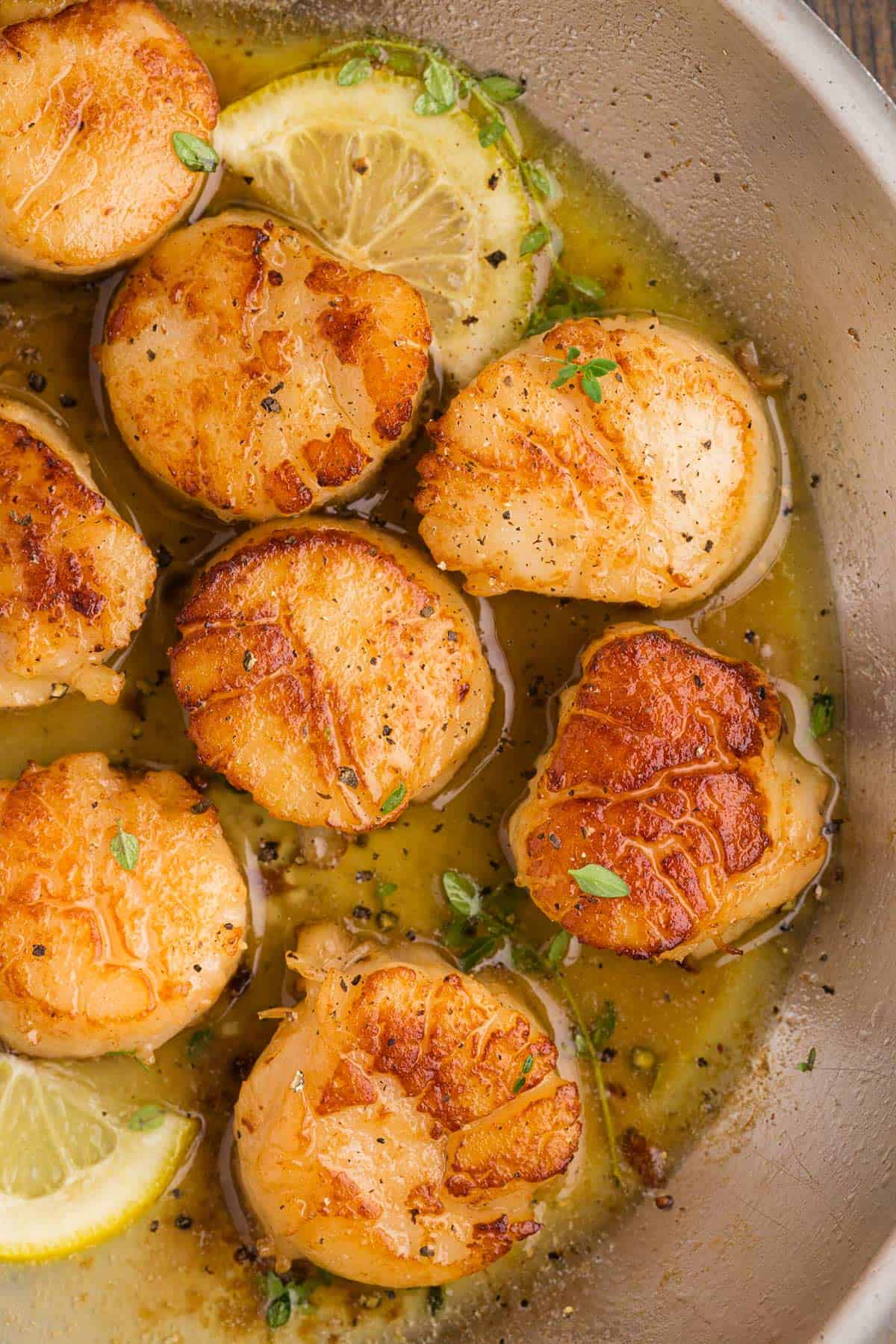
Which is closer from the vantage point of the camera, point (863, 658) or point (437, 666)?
point (437, 666)

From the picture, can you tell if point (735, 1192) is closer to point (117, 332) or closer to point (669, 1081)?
point (669, 1081)

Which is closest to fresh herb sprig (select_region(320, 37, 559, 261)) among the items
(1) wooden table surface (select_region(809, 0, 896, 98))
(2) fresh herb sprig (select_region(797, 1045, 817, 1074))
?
(1) wooden table surface (select_region(809, 0, 896, 98))

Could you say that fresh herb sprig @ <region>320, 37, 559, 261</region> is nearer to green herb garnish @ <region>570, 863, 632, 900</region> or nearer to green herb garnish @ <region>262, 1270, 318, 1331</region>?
green herb garnish @ <region>570, 863, 632, 900</region>

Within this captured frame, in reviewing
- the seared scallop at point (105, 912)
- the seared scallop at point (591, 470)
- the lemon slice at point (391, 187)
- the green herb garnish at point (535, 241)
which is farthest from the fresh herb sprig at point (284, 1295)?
the green herb garnish at point (535, 241)

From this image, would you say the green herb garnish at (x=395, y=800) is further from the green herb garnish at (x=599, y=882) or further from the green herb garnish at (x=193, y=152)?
the green herb garnish at (x=193, y=152)

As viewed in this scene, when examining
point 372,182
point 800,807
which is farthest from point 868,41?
point 800,807

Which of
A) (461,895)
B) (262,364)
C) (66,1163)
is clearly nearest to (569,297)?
(262,364)

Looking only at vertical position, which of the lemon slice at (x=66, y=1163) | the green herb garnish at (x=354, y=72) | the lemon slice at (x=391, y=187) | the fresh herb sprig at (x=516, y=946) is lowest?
the lemon slice at (x=66, y=1163)
